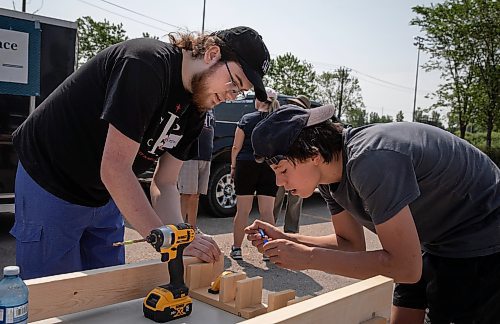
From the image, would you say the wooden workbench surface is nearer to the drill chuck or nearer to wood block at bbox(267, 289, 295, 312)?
wood block at bbox(267, 289, 295, 312)

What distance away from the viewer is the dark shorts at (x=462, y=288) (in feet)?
5.84

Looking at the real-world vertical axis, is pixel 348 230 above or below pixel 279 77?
below

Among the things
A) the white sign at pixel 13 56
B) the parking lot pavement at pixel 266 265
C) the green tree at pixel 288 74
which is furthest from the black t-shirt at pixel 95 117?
the green tree at pixel 288 74

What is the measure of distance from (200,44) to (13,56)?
375cm

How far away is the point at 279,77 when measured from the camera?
30.2 m

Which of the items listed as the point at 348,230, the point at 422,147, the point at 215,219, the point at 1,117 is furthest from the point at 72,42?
the point at 422,147

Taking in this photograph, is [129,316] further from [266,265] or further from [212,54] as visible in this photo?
[266,265]

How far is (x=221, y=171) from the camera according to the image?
6512 mm

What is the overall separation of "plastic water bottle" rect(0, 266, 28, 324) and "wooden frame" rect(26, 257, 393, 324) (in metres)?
0.19

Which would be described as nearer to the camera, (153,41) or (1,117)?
(153,41)

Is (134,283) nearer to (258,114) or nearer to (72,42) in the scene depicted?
(258,114)

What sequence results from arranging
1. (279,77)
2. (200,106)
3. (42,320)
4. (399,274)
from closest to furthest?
1. (42,320)
2. (399,274)
3. (200,106)
4. (279,77)

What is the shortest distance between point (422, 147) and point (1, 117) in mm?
4413

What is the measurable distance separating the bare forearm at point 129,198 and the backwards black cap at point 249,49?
61 centimetres
